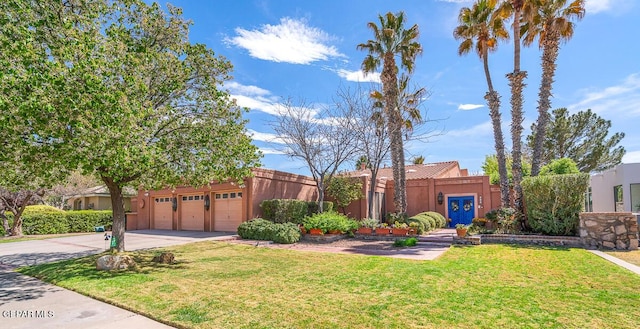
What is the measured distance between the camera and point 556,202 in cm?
1355

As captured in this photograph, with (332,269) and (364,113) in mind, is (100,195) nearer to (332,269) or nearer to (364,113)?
(364,113)

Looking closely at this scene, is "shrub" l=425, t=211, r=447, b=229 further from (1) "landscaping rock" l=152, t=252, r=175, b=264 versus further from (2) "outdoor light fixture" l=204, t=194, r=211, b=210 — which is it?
(1) "landscaping rock" l=152, t=252, r=175, b=264

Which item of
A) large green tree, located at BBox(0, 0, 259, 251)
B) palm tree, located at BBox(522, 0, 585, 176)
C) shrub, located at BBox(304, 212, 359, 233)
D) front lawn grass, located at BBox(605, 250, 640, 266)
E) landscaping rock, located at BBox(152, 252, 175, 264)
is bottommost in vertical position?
front lawn grass, located at BBox(605, 250, 640, 266)

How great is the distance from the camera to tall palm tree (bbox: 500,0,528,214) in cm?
1616


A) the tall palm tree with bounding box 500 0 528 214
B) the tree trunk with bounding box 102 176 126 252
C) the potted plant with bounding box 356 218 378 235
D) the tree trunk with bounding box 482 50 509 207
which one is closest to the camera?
the tree trunk with bounding box 102 176 126 252

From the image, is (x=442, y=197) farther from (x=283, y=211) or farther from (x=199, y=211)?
(x=199, y=211)

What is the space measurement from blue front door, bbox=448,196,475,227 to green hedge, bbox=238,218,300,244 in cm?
1178

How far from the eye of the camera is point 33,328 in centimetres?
506

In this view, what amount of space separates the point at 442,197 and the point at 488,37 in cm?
997

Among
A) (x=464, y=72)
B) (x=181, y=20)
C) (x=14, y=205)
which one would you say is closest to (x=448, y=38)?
(x=464, y=72)

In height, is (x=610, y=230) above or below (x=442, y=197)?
→ below

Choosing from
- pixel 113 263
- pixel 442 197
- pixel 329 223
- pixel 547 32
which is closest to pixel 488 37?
pixel 547 32

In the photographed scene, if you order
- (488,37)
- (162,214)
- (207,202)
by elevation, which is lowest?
(162,214)

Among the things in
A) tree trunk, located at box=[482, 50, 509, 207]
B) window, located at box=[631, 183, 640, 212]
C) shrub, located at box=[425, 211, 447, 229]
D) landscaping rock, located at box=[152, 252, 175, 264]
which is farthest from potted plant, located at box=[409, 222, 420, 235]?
window, located at box=[631, 183, 640, 212]
